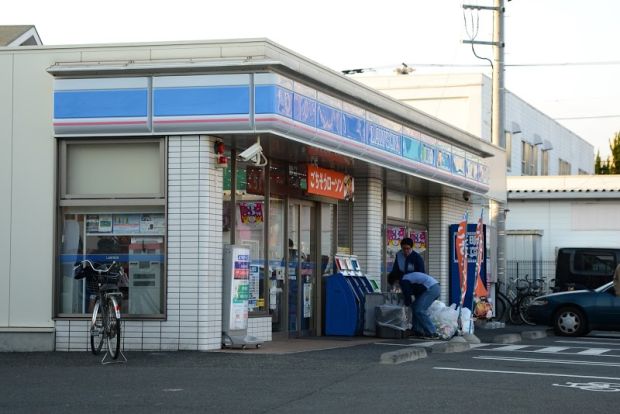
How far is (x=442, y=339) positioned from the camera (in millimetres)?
19250

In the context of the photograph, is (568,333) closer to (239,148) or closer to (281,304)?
(281,304)

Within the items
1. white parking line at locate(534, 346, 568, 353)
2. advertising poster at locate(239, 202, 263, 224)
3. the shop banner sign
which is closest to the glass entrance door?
the shop banner sign

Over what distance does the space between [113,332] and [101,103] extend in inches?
143

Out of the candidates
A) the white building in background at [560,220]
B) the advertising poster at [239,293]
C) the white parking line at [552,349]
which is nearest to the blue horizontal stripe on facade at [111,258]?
the advertising poster at [239,293]

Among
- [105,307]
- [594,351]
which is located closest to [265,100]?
[105,307]

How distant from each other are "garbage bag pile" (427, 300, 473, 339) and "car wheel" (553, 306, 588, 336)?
3.36 metres

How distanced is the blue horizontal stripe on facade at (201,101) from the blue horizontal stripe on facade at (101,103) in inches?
10.0

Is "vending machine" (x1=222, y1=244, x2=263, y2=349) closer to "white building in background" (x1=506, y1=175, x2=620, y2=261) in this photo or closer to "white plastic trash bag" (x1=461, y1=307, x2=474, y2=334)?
"white plastic trash bag" (x1=461, y1=307, x2=474, y2=334)

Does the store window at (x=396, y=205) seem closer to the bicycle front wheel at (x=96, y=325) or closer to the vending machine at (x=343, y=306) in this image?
the vending machine at (x=343, y=306)

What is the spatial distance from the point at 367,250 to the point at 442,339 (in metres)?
3.11

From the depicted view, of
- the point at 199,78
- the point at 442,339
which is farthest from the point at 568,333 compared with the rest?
the point at 199,78

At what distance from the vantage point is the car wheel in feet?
73.4

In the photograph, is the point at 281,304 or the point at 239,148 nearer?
the point at 239,148

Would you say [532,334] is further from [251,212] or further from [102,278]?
[102,278]
